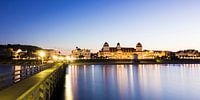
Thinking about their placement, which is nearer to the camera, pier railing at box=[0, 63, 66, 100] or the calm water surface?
pier railing at box=[0, 63, 66, 100]

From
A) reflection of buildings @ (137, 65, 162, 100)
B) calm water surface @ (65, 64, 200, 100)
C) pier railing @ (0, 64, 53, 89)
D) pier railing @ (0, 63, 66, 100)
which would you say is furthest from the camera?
reflection of buildings @ (137, 65, 162, 100)

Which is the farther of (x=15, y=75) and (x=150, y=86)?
(x=150, y=86)

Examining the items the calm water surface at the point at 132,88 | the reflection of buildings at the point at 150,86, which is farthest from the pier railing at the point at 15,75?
the reflection of buildings at the point at 150,86

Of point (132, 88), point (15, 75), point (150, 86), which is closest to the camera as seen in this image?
point (15, 75)

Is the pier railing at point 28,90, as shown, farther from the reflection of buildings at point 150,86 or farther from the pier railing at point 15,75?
the reflection of buildings at point 150,86

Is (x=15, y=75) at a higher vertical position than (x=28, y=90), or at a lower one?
higher

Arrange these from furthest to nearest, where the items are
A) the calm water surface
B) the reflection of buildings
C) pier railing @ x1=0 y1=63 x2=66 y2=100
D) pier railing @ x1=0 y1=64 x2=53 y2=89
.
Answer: the reflection of buildings → the calm water surface → pier railing @ x1=0 y1=64 x2=53 y2=89 → pier railing @ x1=0 y1=63 x2=66 y2=100

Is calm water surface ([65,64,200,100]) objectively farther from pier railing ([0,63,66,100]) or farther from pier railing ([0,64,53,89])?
pier railing ([0,63,66,100])

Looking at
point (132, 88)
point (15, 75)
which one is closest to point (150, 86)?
point (132, 88)

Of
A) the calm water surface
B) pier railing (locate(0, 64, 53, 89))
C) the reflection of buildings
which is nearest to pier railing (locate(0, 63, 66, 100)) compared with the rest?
pier railing (locate(0, 64, 53, 89))

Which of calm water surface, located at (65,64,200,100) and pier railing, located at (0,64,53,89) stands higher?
pier railing, located at (0,64,53,89)

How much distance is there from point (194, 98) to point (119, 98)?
9457 millimetres

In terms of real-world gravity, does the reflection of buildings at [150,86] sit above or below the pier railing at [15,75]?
below

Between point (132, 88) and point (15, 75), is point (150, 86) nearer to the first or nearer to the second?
point (132, 88)
